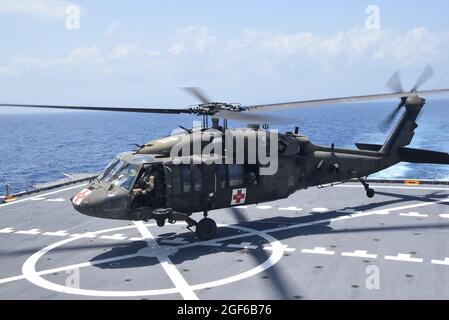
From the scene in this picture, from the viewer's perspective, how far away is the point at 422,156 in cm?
2019

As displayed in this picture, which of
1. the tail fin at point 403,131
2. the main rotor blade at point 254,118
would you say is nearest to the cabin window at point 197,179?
the main rotor blade at point 254,118

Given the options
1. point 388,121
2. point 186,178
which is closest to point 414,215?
point 388,121

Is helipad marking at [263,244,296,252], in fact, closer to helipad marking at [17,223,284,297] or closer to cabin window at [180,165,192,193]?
helipad marking at [17,223,284,297]

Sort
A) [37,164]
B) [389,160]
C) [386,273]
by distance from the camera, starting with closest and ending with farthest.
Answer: [386,273] < [389,160] < [37,164]

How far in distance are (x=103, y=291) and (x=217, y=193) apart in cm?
560

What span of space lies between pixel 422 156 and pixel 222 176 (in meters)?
10.6

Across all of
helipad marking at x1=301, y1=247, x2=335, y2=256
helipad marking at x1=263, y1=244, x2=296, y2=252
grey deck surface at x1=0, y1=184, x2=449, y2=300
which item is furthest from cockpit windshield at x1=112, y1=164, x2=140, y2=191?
helipad marking at x1=301, y1=247, x2=335, y2=256

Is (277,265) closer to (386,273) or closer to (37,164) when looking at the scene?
(386,273)

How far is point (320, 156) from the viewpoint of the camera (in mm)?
17969

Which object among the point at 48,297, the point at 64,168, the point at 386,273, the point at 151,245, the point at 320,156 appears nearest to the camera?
the point at 48,297

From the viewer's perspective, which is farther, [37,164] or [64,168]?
[37,164]

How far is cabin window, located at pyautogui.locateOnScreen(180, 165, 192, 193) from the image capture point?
48.3 feet

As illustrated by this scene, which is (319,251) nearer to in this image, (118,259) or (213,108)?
(213,108)
